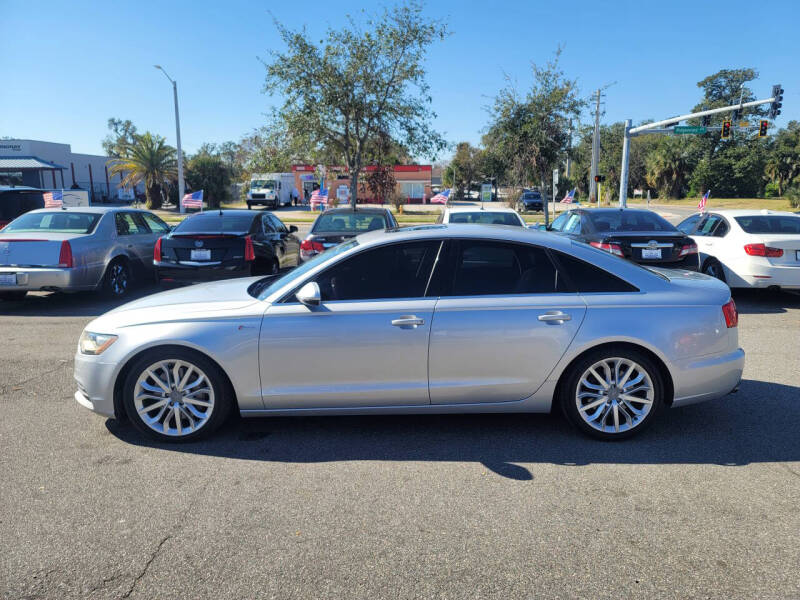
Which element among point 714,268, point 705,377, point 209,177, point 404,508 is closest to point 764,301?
point 714,268

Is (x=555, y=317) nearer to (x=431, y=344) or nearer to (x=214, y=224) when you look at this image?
(x=431, y=344)

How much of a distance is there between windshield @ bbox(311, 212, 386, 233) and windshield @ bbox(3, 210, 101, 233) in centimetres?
364

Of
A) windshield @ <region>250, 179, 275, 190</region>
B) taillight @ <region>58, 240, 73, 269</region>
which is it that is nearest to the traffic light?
taillight @ <region>58, 240, 73, 269</region>

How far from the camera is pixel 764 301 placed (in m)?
10.2

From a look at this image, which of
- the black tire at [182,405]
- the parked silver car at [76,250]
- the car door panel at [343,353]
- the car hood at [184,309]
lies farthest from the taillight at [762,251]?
the parked silver car at [76,250]

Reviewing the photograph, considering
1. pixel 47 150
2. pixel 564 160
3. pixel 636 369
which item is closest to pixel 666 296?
pixel 636 369

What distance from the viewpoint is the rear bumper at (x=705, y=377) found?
4.38 meters

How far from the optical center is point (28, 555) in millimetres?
3084

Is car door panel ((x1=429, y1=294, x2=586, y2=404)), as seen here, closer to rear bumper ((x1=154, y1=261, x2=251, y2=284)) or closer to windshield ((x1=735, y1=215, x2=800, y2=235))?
rear bumper ((x1=154, y1=261, x2=251, y2=284))

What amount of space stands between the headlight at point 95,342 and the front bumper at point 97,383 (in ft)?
0.16

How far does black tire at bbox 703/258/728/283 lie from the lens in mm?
10133

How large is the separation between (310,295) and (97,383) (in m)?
1.66

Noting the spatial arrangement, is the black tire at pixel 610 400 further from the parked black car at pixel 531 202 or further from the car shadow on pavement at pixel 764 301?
the parked black car at pixel 531 202

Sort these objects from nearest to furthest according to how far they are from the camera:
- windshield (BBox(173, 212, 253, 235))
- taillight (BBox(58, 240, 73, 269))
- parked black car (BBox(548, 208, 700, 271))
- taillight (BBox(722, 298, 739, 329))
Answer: taillight (BBox(722, 298, 739, 329))
taillight (BBox(58, 240, 73, 269))
parked black car (BBox(548, 208, 700, 271))
windshield (BBox(173, 212, 253, 235))
